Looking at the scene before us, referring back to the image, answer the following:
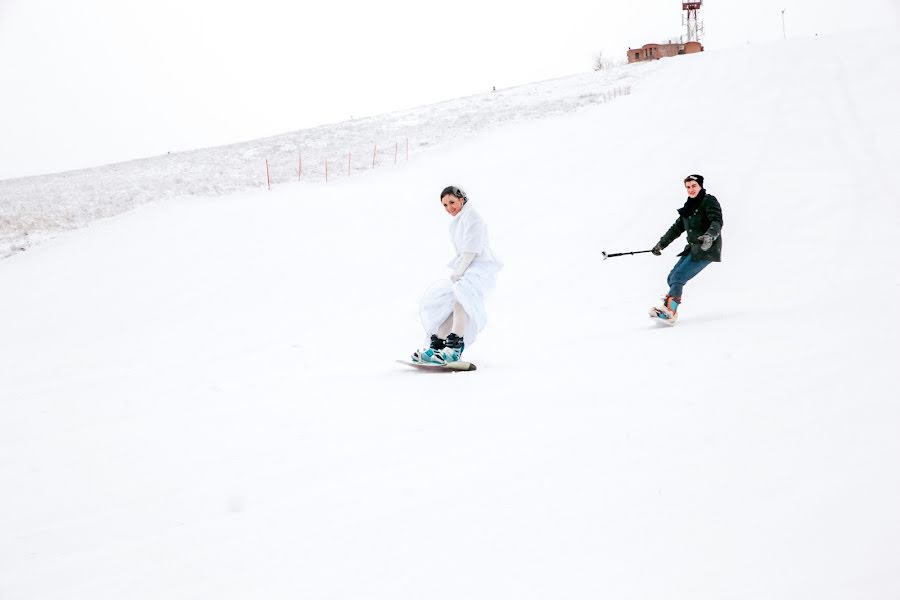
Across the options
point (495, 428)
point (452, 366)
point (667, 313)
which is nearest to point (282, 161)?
point (667, 313)

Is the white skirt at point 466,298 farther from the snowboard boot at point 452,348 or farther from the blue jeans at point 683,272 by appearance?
the blue jeans at point 683,272

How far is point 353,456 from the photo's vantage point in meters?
3.36

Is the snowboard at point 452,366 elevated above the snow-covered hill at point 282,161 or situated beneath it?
situated beneath

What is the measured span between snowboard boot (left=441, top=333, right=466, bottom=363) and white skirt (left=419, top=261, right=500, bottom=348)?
14cm

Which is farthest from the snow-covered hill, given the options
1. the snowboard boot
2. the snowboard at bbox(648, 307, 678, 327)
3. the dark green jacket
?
the dark green jacket

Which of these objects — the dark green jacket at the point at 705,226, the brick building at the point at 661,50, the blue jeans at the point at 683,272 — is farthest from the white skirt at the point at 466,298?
the brick building at the point at 661,50

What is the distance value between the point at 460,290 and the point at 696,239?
2963 millimetres

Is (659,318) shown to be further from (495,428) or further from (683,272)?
(495,428)

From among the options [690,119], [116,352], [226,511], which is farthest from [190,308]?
[690,119]

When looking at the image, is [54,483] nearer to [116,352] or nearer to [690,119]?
[116,352]

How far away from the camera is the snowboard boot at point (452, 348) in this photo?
581 cm

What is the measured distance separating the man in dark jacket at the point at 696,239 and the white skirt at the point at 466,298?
2.21 metres

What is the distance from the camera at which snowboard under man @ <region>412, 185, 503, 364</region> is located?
5.83 metres

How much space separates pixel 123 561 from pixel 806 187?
1375 cm
